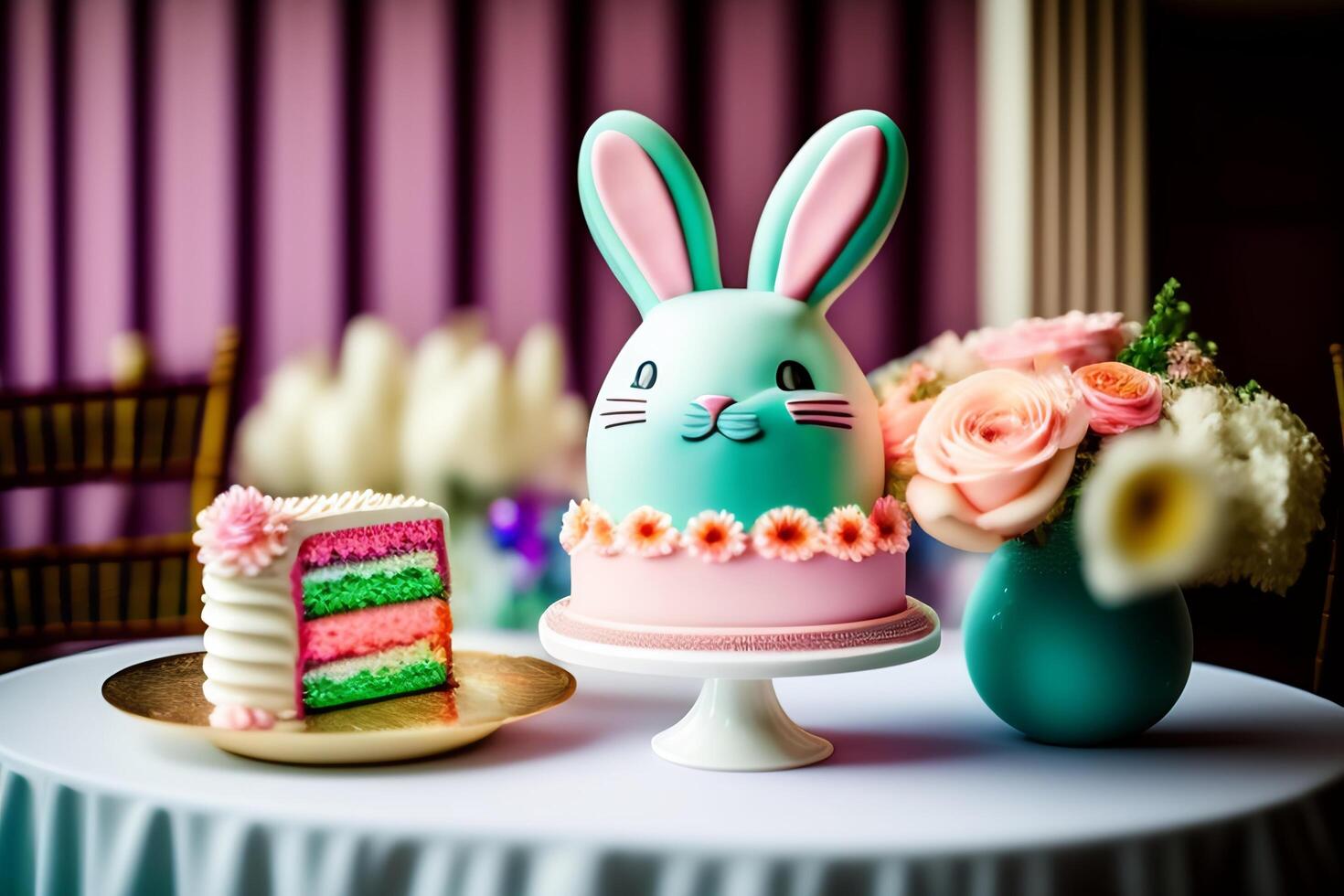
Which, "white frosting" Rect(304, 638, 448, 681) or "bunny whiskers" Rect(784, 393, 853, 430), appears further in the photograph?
"white frosting" Rect(304, 638, 448, 681)

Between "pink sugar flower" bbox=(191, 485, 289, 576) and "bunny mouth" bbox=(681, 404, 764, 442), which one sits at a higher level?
"bunny mouth" bbox=(681, 404, 764, 442)

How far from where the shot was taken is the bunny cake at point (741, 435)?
0.98m

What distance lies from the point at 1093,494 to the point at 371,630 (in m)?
0.73

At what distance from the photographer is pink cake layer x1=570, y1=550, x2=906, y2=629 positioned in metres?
0.98

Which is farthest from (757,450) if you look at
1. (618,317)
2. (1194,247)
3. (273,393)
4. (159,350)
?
(1194,247)

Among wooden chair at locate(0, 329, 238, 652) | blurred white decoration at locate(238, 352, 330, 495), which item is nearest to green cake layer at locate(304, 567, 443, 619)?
wooden chair at locate(0, 329, 238, 652)

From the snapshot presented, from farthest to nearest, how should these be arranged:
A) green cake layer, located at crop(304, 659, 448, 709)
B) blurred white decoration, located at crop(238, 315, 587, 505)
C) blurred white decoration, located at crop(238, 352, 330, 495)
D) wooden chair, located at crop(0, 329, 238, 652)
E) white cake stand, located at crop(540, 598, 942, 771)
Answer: blurred white decoration, located at crop(238, 352, 330, 495)
blurred white decoration, located at crop(238, 315, 587, 505)
wooden chair, located at crop(0, 329, 238, 652)
green cake layer, located at crop(304, 659, 448, 709)
white cake stand, located at crop(540, 598, 942, 771)

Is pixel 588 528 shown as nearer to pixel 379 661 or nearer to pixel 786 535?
pixel 786 535

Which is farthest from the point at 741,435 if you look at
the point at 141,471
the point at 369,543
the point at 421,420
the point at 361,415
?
the point at 361,415

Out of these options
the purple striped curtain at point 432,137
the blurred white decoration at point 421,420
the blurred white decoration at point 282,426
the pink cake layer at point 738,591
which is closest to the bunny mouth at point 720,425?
the pink cake layer at point 738,591

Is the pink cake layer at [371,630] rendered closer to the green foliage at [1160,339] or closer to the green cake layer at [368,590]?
the green cake layer at [368,590]

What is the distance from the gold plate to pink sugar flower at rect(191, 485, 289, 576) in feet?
0.47

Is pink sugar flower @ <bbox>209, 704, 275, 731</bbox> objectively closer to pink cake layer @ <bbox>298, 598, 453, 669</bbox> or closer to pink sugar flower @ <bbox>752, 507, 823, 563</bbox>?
pink cake layer @ <bbox>298, 598, 453, 669</bbox>

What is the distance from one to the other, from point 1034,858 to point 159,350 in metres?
2.59
